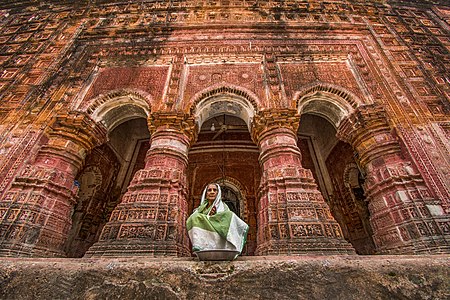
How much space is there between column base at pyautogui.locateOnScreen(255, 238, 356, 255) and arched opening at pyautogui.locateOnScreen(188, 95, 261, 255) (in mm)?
3807

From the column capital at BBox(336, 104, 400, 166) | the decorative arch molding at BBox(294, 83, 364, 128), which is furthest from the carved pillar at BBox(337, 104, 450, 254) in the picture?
the decorative arch molding at BBox(294, 83, 364, 128)

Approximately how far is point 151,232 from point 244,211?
431 cm

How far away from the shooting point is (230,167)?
8.77 metres

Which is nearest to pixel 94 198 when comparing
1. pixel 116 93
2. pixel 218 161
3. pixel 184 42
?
pixel 116 93

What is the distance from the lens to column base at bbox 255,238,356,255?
10.6ft

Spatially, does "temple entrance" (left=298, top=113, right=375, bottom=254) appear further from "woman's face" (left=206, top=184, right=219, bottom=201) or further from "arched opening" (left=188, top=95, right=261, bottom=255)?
"woman's face" (left=206, top=184, right=219, bottom=201)

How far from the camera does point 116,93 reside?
5.81 meters

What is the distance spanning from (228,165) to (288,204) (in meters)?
5.09

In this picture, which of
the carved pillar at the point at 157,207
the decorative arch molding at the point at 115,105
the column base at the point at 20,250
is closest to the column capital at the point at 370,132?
the carved pillar at the point at 157,207

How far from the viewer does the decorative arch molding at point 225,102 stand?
563 centimetres

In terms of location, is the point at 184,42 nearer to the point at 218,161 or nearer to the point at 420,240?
the point at 218,161

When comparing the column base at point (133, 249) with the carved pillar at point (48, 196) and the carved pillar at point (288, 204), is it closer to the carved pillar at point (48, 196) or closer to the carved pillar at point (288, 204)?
the carved pillar at point (48, 196)

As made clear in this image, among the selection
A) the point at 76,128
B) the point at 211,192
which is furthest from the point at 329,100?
the point at 76,128

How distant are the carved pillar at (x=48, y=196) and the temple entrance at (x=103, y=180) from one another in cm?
202
